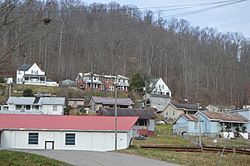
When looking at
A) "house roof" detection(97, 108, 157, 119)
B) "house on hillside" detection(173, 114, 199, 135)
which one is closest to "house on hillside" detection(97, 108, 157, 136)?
"house roof" detection(97, 108, 157, 119)

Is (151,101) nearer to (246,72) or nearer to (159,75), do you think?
(159,75)

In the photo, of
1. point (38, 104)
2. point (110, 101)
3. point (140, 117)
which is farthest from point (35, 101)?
point (140, 117)

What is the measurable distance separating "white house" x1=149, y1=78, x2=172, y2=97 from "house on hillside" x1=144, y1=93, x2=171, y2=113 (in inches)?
100

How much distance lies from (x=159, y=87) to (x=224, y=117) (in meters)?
26.9

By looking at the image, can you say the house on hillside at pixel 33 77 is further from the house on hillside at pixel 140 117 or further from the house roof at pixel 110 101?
the house on hillside at pixel 140 117

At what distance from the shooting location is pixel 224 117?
6462cm

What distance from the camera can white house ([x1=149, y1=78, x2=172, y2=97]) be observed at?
87081 millimetres

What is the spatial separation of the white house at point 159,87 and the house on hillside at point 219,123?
22174 mm

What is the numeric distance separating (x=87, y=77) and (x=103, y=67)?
11.9 meters

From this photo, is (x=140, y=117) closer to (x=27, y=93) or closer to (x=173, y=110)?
(x=27, y=93)

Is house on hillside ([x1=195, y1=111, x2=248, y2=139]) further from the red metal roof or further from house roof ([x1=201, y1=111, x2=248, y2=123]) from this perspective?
the red metal roof

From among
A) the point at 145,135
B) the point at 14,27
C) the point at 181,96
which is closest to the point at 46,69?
the point at 181,96

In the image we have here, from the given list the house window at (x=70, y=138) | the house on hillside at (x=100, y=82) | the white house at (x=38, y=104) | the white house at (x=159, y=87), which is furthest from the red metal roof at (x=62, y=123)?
the white house at (x=159, y=87)

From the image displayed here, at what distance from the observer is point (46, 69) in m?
88.9
